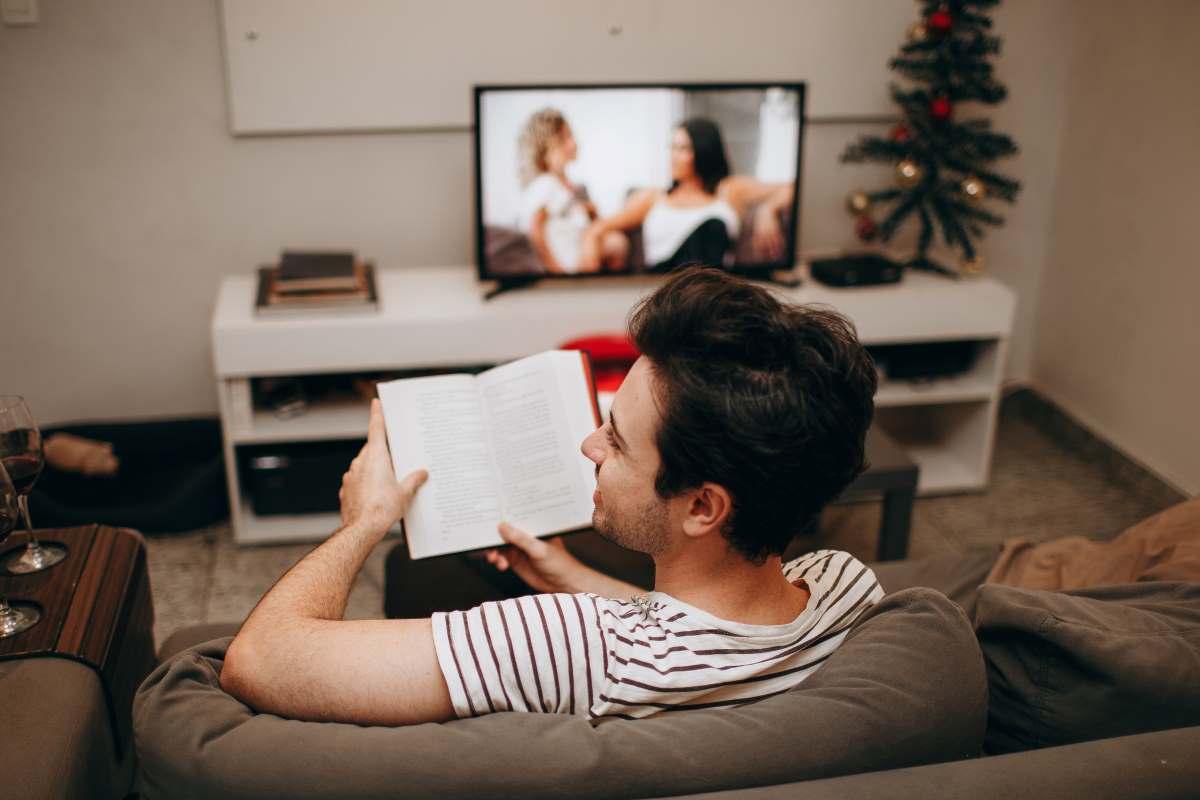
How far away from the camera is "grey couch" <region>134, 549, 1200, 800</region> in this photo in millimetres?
904

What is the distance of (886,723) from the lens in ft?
3.14

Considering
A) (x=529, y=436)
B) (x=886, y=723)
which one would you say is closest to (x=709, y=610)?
(x=886, y=723)

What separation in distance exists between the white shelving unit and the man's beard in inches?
55.8

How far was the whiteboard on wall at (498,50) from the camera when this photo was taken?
8.83 ft

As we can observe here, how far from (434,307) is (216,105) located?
80 cm

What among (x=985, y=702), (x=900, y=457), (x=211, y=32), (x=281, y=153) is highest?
(x=211, y=32)

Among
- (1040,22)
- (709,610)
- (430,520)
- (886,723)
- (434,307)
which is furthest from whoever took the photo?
(1040,22)

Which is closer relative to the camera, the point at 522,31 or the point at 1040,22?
the point at 522,31

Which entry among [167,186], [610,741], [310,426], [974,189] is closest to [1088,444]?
[974,189]

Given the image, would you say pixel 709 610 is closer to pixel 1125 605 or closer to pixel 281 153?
pixel 1125 605

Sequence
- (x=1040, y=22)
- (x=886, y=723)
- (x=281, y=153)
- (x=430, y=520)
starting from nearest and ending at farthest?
(x=886, y=723) < (x=430, y=520) < (x=281, y=153) < (x=1040, y=22)

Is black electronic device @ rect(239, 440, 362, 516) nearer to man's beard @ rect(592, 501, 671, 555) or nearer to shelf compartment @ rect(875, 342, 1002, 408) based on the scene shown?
shelf compartment @ rect(875, 342, 1002, 408)

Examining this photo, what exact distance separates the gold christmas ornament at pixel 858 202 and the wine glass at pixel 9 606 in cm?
221

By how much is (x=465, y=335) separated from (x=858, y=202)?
1147mm
